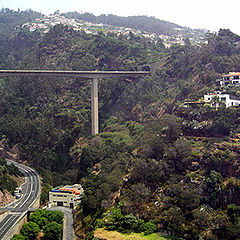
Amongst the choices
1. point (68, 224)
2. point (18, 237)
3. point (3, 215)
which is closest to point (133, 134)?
point (68, 224)

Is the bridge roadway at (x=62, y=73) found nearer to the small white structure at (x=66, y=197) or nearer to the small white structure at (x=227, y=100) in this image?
the small white structure at (x=66, y=197)

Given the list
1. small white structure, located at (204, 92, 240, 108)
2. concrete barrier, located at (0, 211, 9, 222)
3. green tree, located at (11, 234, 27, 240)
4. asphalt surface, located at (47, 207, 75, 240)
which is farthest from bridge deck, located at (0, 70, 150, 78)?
green tree, located at (11, 234, 27, 240)

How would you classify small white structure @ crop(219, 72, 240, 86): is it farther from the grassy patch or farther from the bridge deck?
the grassy patch

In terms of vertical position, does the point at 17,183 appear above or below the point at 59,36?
below

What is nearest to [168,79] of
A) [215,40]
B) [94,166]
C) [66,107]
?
[215,40]

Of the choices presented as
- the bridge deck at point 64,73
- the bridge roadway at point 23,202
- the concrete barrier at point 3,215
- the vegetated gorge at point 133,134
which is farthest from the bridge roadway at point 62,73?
the concrete barrier at point 3,215

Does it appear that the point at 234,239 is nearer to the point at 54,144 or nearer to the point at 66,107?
the point at 54,144
